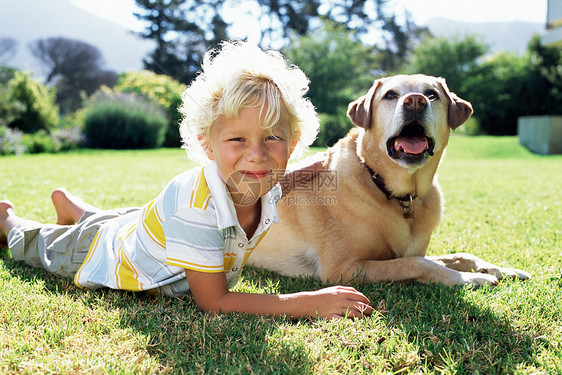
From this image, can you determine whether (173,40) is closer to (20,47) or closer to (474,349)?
(20,47)

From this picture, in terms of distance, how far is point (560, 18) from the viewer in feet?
53.1

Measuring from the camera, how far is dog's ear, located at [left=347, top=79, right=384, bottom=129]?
3.24 m

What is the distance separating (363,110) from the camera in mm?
3281

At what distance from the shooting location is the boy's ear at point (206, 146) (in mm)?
2262

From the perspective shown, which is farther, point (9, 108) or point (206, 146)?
point (9, 108)

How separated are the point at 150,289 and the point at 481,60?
39611mm

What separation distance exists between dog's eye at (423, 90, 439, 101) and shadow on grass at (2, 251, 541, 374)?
4.59ft

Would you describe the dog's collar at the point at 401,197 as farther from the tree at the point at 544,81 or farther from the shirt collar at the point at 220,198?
the tree at the point at 544,81

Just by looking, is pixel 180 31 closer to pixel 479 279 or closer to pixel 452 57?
pixel 452 57

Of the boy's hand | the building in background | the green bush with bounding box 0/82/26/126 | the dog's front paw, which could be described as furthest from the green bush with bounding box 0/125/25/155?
the building in background

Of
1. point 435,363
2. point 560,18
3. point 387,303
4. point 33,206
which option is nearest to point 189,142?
point 387,303

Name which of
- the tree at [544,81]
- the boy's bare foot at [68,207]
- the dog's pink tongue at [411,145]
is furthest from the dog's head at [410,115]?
the tree at [544,81]

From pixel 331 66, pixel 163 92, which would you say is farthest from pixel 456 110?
pixel 331 66

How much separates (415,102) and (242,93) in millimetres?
1450
